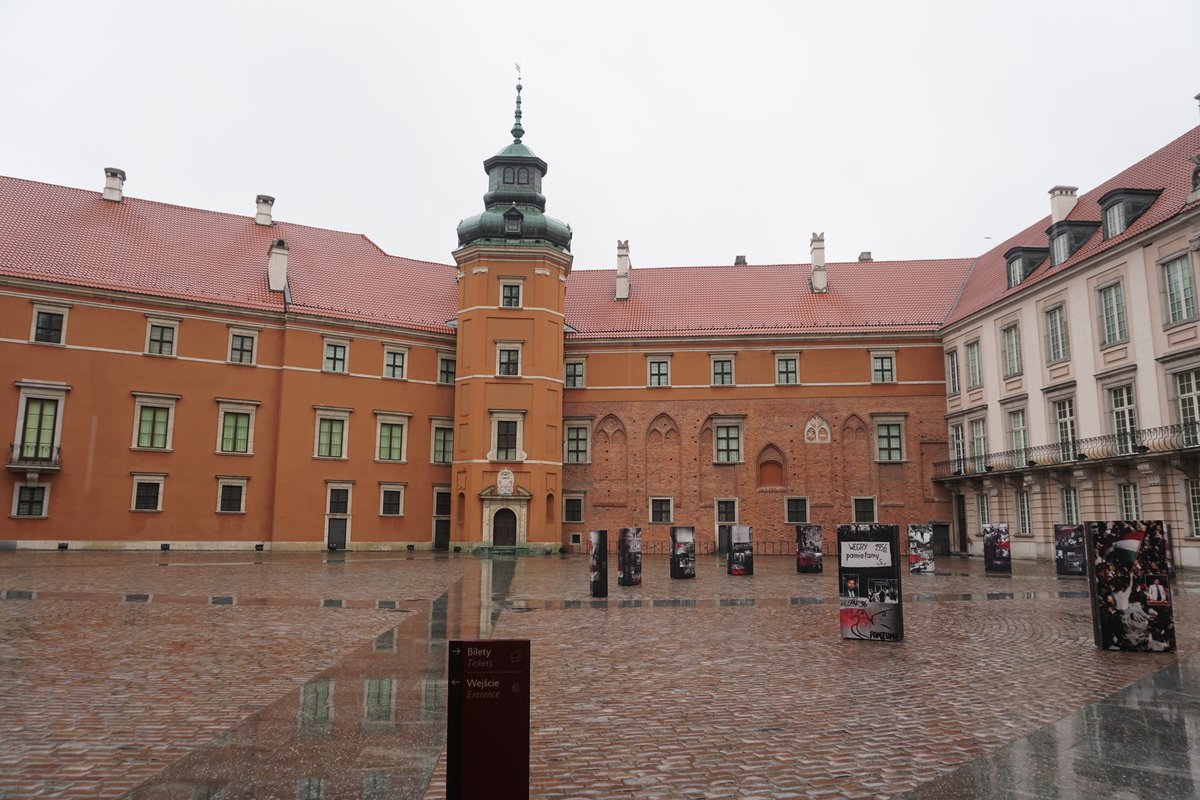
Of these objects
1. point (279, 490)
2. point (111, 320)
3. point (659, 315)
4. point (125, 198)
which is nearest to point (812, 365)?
point (659, 315)

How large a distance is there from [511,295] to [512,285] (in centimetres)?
47

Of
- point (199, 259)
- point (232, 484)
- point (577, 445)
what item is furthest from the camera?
point (577, 445)

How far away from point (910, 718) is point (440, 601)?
10786 millimetres

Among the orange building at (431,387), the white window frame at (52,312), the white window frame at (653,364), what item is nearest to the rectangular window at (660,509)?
the orange building at (431,387)

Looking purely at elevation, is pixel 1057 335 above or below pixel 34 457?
above

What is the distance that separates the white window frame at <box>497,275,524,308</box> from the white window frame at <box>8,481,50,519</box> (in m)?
19.7

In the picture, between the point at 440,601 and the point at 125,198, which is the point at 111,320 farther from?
the point at 440,601

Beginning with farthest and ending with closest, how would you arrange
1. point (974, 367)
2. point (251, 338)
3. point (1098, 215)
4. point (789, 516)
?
point (789, 516) < point (974, 367) < point (251, 338) < point (1098, 215)

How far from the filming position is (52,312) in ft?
106

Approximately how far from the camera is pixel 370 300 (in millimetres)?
39531

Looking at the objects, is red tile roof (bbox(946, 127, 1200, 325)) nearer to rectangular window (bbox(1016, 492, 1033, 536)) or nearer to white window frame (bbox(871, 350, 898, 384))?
white window frame (bbox(871, 350, 898, 384))

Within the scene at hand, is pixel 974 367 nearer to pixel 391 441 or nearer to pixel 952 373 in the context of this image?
pixel 952 373

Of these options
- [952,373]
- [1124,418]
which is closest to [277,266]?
[952,373]

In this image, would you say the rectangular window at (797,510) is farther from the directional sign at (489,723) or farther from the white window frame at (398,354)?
the directional sign at (489,723)
